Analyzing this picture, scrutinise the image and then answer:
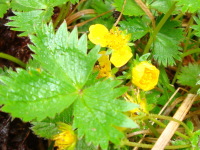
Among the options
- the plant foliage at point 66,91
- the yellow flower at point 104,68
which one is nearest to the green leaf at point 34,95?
the plant foliage at point 66,91

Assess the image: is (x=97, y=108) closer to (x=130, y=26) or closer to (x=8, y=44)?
(x=130, y=26)

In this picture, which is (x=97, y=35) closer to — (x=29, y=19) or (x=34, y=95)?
(x=29, y=19)

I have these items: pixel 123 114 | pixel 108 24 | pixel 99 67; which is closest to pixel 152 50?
pixel 108 24

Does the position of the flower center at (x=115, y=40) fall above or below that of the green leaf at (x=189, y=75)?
above

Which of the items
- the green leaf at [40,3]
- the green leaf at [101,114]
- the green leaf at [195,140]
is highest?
the green leaf at [40,3]

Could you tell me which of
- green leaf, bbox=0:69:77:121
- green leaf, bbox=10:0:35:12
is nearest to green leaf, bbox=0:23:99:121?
green leaf, bbox=0:69:77:121

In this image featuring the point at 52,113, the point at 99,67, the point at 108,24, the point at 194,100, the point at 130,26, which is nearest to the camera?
the point at 52,113

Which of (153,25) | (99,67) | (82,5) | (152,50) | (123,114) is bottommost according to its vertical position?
(123,114)

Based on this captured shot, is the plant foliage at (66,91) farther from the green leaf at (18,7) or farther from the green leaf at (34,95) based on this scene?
the green leaf at (18,7)
